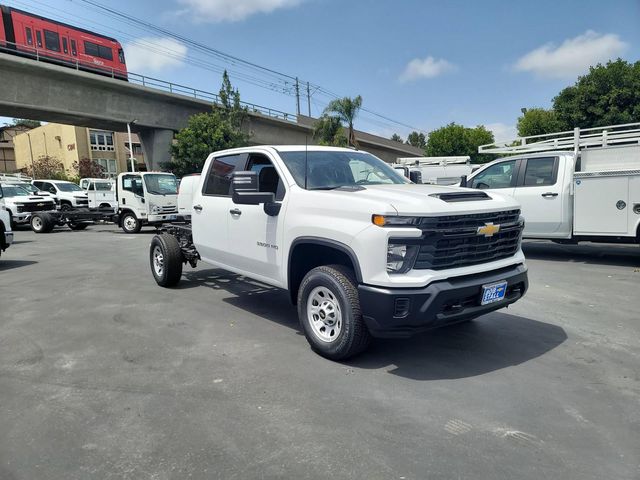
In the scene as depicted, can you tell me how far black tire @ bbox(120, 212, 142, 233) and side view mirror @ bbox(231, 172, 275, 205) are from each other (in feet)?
43.2

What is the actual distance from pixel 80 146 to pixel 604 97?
52.0 meters

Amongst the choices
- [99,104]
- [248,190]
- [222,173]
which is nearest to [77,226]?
[99,104]

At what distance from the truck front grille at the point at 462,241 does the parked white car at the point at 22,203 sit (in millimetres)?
19235

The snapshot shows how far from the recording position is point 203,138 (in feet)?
92.7

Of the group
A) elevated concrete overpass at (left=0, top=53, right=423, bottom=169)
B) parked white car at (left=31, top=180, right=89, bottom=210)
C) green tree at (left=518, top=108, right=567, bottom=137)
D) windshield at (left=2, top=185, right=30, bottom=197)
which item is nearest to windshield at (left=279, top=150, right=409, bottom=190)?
windshield at (left=2, top=185, right=30, bottom=197)

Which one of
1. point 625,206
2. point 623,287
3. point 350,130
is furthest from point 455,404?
point 350,130

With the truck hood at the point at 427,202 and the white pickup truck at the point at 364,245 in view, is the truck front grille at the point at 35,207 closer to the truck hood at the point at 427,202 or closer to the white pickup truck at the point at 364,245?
the white pickup truck at the point at 364,245

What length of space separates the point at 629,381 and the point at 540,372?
0.66 m

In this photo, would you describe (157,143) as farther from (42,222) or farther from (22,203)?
(42,222)

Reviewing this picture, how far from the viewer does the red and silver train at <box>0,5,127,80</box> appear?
21.8 metres

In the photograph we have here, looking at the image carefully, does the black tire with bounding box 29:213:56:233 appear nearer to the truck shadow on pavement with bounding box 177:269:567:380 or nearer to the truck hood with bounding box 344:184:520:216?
the truck shadow on pavement with bounding box 177:269:567:380

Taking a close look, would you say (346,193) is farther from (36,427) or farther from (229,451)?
(36,427)

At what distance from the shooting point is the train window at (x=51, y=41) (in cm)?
2302

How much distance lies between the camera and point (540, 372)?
3934mm
